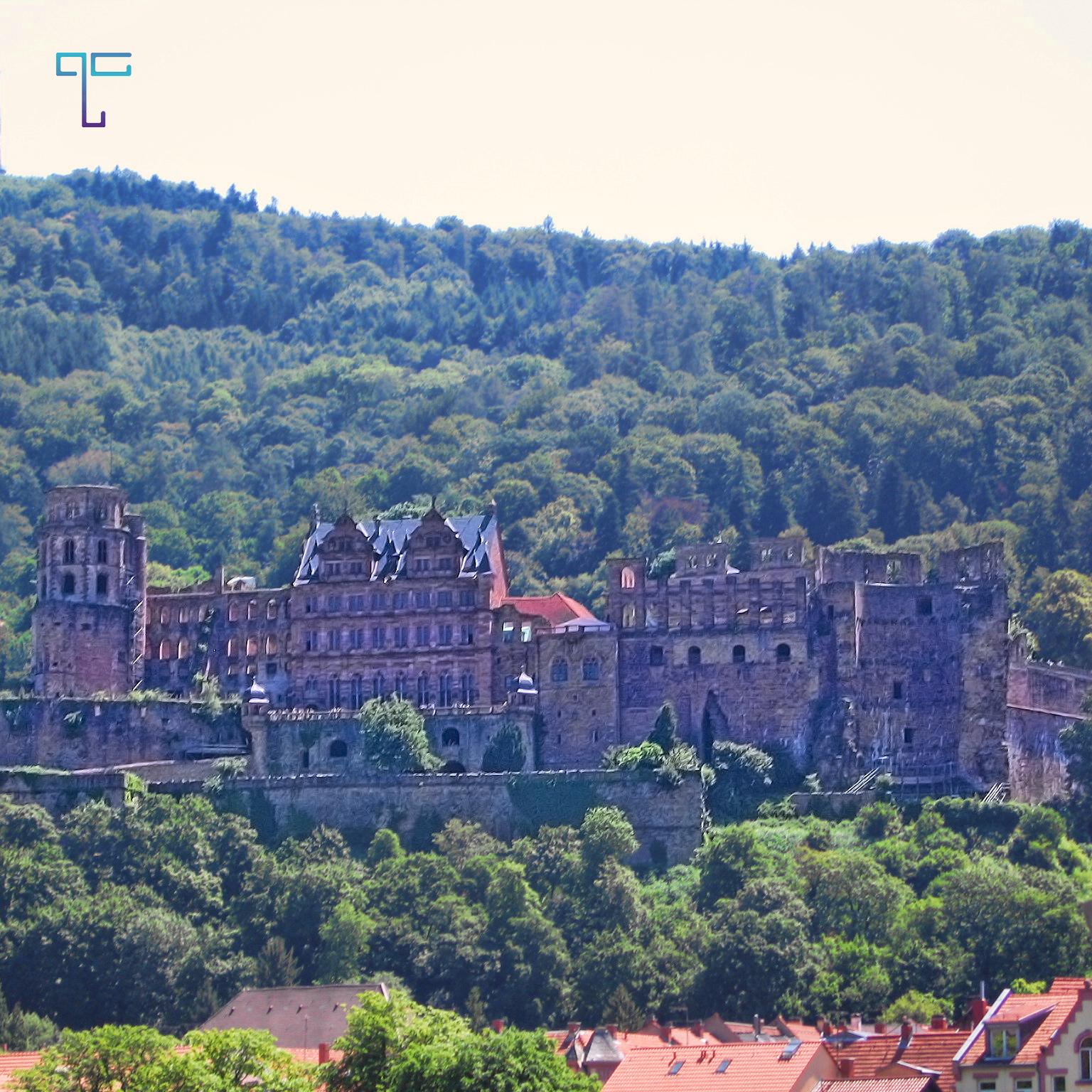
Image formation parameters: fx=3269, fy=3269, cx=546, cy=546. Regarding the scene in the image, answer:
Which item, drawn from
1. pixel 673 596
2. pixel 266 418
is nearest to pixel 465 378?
pixel 266 418

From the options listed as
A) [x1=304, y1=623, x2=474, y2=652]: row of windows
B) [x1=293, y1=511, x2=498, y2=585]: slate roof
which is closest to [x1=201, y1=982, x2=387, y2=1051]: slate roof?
[x1=304, y1=623, x2=474, y2=652]: row of windows

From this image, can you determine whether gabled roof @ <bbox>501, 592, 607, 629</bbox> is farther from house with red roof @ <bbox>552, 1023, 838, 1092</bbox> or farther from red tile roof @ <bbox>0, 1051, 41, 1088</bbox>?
red tile roof @ <bbox>0, 1051, 41, 1088</bbox>

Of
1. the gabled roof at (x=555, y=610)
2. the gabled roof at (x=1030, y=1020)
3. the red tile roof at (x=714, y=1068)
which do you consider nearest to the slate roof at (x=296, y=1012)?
the red tile roof at (x=714, y=1068)

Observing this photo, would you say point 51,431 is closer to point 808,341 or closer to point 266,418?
point 266,418

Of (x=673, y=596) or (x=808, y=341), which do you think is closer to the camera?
(x=673, y=596)

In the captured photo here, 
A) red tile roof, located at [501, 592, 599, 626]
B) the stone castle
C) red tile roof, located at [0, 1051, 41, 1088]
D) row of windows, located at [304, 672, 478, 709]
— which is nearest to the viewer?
red tile roof, located at [0, 1051, 41, 1088]

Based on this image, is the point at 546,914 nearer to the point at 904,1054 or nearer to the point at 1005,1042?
the point at 904,1054

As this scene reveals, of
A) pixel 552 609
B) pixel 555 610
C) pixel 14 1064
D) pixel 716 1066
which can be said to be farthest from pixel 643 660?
pixel 716 1066
